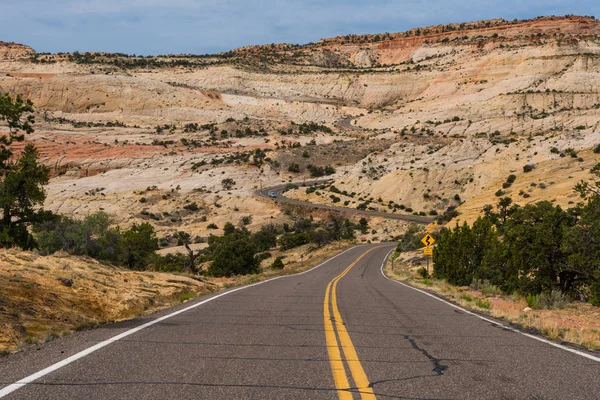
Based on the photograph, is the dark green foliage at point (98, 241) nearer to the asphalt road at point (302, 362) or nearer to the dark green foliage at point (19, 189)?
the dark green foliage at point (19, 189)

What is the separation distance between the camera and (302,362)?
20.6ft

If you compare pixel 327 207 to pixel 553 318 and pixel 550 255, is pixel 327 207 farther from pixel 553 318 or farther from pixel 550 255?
pixel 553 318

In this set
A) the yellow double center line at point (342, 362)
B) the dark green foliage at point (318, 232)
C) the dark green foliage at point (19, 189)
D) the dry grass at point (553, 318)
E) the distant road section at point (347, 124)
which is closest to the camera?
the yellow double center line at point (342, 362)

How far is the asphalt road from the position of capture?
509 cm

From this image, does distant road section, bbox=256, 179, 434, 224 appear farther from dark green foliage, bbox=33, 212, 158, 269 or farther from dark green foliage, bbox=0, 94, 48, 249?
dark green foliage, bbox=0, 94, 48, 249

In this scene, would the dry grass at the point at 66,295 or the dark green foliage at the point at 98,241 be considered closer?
the dry grass at the point at 66,295

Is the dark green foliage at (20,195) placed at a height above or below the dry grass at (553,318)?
above

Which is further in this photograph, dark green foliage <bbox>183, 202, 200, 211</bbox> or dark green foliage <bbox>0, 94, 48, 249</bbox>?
dark green foliage <bbox>183, 202, 200, 211</bbox>

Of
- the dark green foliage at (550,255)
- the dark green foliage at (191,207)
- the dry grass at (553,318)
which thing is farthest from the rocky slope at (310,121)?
the dry grass at (553,318)

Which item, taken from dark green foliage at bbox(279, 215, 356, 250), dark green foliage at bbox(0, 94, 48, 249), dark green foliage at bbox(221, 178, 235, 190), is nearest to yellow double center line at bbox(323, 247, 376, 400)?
dark green foliage at bbox(0, 94, 48, 249)

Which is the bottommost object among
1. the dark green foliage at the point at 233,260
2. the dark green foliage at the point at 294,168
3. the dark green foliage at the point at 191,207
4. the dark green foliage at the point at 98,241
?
the dark green foliage at the point at 233,260

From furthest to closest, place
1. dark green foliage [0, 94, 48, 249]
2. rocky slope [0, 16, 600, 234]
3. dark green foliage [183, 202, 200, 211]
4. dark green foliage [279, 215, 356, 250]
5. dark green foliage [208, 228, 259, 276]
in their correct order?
dark green foliage [183, 202, 200, 211], rocky slope [0, 16, 600, 234], dark green foliage [279, 215, 356, 250], dark green foliage [208, 228, 259, 276], dark green foliage [0, 94, 48, 249]

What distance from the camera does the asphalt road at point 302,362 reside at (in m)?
5.09

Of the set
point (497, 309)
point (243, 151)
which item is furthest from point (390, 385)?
point (243, 151)
